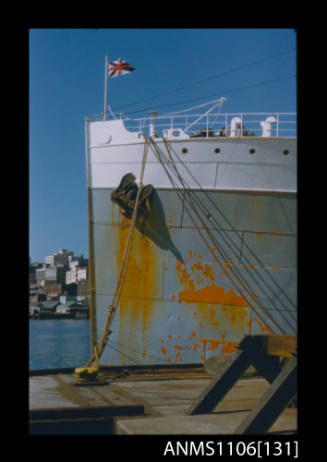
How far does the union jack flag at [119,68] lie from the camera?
42.4 ft

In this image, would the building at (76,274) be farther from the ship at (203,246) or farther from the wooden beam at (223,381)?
the wooden beam at (223,381)

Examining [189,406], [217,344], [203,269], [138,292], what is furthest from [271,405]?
[138,292]

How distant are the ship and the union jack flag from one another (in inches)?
93.8

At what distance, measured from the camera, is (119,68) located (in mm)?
13000

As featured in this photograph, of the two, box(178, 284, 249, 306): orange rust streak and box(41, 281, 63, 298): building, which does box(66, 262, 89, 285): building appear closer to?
box(41, 281, 63, 298): building

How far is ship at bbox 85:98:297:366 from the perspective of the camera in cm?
1088

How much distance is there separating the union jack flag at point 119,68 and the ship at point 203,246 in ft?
7.82

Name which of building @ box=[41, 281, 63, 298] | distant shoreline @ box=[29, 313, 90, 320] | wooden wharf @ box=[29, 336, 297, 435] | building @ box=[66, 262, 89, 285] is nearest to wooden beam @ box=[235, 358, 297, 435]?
wooden wharf @ box=[29, 336, 297, 435]

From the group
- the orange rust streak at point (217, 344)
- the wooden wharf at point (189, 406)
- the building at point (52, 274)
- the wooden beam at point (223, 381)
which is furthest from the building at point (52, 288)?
the wooden beam at point (223, 381)

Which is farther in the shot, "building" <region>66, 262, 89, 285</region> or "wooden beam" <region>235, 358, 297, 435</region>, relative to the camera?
"building" <region>66, 262, 89, 285</region>

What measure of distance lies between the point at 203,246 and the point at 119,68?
5.12m
